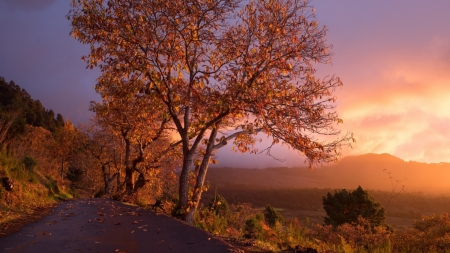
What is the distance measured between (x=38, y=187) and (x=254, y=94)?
49.1 ft

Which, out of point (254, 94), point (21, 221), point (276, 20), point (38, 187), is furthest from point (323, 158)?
point (38, 187)

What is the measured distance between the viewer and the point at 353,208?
5544cm

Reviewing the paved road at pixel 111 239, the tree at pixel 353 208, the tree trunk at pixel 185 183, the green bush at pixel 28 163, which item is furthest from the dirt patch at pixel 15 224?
the tree at pixel 353 208

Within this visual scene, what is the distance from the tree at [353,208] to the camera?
52.6 metres

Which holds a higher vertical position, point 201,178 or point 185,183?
point 201,178

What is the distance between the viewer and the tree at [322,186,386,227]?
52562mm

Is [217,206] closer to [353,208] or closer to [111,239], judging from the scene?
[111,239]

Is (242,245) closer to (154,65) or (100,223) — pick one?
(100,223)

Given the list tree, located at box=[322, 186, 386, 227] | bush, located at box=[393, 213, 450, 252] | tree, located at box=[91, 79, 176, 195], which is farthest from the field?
bush, located at box=[393, 213, 450, 252]

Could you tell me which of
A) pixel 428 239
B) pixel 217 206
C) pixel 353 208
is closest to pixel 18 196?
pixel 217 206

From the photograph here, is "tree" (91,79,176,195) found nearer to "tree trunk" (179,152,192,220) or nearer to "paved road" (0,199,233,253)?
"tree trunk" (179,152,192,220)

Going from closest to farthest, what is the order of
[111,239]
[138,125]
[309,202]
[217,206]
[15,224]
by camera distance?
1. [111,239]
2. [15,224]
3. [217,206]
4. [138,125]
5. [309,202]

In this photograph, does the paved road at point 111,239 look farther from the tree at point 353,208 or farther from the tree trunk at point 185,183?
the tree at point 353,208

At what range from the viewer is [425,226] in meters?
14.6
